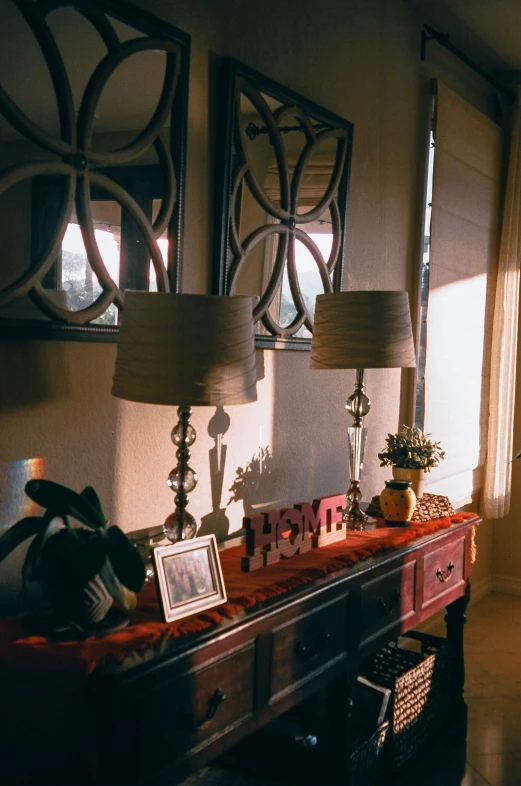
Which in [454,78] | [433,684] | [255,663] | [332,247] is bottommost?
[433,684]

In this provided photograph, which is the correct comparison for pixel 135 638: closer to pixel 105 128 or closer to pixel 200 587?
pixel 200 587

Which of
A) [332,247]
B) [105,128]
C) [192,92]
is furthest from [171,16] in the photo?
[332,247]

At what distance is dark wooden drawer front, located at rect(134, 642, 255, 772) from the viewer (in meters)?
1.40

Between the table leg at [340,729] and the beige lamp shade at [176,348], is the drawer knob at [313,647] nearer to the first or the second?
the table leg at [340,729]

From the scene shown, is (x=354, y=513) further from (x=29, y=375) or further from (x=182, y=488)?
(x=29, y=375)

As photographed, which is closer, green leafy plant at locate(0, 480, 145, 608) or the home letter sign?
green leafy plant at locate(0, 480, 145, 608)

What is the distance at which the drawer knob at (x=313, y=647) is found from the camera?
1840mm

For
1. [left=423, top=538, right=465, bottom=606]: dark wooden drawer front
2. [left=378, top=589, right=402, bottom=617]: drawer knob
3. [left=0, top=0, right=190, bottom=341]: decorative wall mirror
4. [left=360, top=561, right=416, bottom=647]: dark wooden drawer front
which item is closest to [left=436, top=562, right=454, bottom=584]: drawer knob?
[left=423, top=538, right=465, bottom=606]: dark wooden drawer front

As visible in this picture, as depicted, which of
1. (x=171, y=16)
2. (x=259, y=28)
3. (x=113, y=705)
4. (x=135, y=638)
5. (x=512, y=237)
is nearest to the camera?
(x=113, y=705)

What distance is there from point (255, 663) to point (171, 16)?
61.1 inches

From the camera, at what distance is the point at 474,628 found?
379 centimetres

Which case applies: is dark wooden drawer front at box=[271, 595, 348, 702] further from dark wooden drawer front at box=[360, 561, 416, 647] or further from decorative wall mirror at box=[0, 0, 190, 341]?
decorative wall mirror at box=[0, 0, 190, 341]

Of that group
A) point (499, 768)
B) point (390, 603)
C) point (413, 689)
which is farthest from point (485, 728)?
point (390, 603)

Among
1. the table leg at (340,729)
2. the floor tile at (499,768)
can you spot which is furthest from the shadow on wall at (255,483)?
the floor tile at (499,768)
